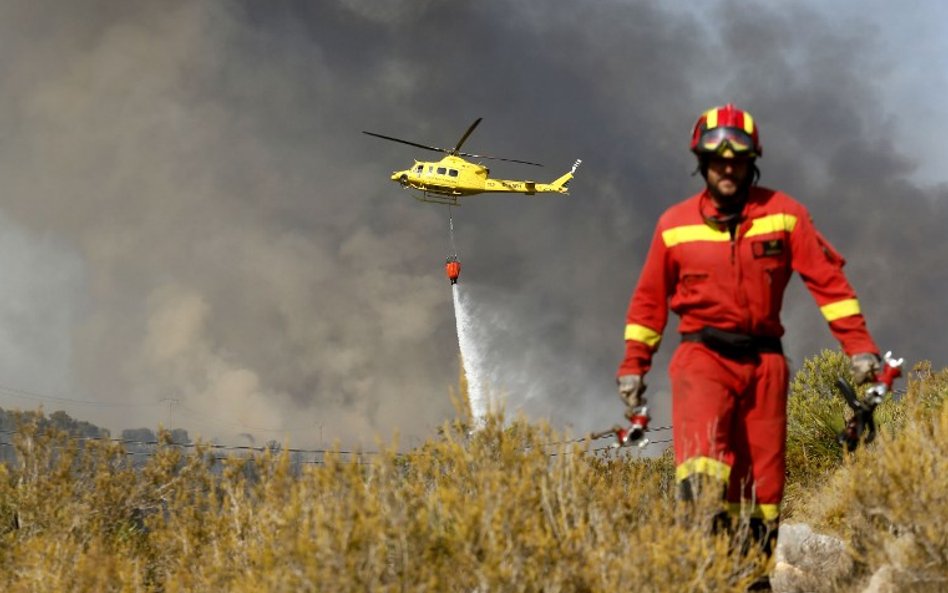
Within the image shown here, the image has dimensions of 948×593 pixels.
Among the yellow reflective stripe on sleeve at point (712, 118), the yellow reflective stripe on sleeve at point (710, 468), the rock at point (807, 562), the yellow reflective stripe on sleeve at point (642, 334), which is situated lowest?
the rock at point (807, 562)

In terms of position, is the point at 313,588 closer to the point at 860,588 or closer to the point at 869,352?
the point at 869,352

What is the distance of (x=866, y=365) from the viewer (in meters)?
5.00

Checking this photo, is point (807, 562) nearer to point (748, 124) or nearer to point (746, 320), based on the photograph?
point (746, 320)

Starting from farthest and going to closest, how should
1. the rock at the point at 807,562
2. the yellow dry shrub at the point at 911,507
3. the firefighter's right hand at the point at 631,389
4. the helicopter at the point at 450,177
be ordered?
the helicopter at the point at 450,177
the rock at the point at 807,562
the firefighter's right hand at the point at 631,389
the yellow dry shrub at the point at 911,507

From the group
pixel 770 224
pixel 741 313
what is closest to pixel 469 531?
pixel 741 313

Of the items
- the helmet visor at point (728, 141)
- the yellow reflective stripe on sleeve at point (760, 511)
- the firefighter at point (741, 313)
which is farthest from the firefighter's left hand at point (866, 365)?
the helmet visor at point (728, 141)

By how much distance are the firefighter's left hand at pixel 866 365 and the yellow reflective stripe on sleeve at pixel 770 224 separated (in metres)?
0.74

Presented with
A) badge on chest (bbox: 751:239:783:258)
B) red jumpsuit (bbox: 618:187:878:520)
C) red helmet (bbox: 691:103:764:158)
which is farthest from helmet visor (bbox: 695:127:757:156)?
badge on chest (bbox: 751:239:783:258)

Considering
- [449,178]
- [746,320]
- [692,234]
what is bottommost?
[746,320]

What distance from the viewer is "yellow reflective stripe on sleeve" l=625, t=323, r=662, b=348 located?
534 cm

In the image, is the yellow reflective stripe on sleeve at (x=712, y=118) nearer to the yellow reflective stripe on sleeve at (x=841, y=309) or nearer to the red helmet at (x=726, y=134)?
the red helmet at (x=726, y=134)

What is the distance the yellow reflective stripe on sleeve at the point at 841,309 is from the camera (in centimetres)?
512

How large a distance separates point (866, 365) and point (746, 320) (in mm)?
651

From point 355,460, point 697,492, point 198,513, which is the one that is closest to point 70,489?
point 198,513
